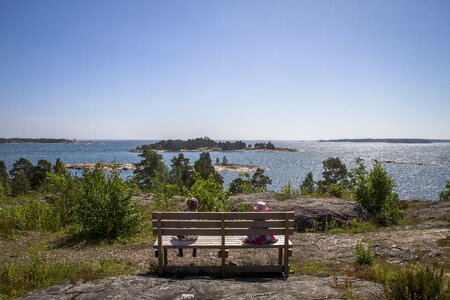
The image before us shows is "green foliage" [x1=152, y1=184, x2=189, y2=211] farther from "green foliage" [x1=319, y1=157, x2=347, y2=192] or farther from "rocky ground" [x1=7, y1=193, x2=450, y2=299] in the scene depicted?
"green foliage" [x1=319, y1=157, x2=347, y2=192]

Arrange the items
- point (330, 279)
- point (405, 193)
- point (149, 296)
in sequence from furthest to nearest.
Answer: point (405, 193) < point (330, 279) < point (149, 296)

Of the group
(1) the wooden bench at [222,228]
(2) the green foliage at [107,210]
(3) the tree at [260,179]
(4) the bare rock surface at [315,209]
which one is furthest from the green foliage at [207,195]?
(3) the tree at [260,179]

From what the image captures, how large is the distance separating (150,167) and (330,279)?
50202mm

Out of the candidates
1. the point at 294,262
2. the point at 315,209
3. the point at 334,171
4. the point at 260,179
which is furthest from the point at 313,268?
the point at 334,171

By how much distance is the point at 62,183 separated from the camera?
40.4ft

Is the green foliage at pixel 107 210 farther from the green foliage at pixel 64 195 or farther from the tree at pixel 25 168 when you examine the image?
the tree at pixel 25 168

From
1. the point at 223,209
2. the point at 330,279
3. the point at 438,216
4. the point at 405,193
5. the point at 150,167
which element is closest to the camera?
the point at 330,279

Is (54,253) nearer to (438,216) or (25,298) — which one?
(25,298)

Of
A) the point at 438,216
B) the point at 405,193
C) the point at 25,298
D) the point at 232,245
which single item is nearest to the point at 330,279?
the point at 232,245

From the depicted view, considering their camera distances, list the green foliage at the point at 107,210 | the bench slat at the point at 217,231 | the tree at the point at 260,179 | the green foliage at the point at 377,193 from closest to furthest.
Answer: the bench slat at the point at 217,231 → the green foliage at the point at 107,210 → the green foliage at the point at 377,193 → the tree at the point at 260,179

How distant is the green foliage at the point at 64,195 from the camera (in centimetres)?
1183

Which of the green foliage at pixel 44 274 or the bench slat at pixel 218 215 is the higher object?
the bench slat at pixel 218 215

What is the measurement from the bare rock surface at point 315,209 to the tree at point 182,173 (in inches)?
1235

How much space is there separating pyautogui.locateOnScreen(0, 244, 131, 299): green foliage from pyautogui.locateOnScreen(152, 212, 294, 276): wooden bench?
1.24m
